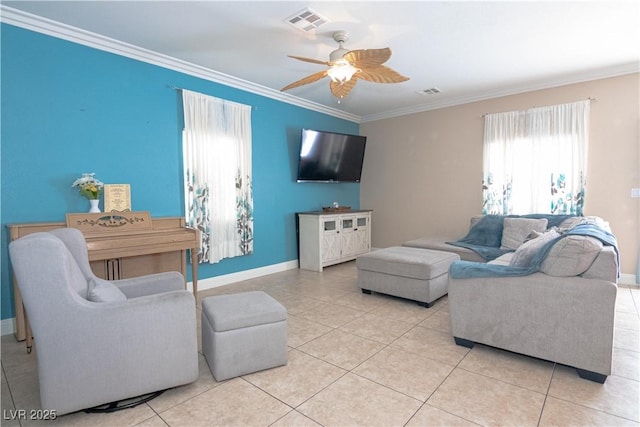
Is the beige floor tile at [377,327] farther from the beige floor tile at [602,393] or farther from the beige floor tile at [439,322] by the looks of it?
the beige floor tile at [602,393]

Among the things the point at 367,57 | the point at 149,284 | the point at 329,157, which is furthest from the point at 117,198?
the point at 329,157

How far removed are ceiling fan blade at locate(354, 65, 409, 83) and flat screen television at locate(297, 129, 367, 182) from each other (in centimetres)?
194

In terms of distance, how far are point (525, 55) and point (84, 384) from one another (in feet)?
15.5

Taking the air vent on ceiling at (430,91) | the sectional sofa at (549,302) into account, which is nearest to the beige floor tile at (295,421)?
the sectional sofa at (549,302)

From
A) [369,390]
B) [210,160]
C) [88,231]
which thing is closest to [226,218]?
[210,160]

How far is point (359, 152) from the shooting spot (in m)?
5.88

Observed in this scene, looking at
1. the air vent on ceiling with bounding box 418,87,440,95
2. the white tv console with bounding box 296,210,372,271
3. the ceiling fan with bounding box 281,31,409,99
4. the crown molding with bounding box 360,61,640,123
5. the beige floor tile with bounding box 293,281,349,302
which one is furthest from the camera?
the white tv console with bounding box 296,210,372,271

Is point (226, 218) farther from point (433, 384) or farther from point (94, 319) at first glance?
point (433, 384)

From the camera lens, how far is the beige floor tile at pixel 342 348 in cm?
234

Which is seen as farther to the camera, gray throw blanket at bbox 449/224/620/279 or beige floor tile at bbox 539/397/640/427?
gray throw blanket at bbox 449/224/620/279

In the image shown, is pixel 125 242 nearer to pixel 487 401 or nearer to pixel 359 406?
pixel 359 406

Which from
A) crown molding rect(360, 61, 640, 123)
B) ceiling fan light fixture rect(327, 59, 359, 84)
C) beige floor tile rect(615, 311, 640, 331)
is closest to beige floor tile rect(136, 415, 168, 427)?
ceiling fan light fixture rect(327, 59, 359, 84)

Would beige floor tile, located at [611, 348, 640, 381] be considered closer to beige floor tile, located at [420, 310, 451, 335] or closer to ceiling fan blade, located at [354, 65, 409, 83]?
beige floor tile, located at [420, 310, 451, 335]

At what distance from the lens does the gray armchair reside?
1602 mm
